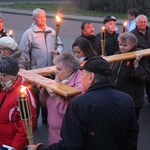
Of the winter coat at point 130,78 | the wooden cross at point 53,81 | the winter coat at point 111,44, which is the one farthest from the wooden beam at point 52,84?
the winter coat at point 111,44

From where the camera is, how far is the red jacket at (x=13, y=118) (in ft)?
13.0

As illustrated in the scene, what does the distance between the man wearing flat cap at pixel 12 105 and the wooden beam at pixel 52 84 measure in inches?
4.8

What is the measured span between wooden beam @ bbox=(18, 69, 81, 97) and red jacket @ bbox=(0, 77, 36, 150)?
111 mm

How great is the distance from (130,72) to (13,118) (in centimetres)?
195

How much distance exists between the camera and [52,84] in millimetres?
3734

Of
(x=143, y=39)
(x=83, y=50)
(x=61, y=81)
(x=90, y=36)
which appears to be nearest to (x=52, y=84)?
(x=61, y=81)

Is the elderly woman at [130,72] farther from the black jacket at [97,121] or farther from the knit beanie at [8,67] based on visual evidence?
A: the black jacket at [97,121]

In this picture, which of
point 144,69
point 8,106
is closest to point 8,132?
point 8,106

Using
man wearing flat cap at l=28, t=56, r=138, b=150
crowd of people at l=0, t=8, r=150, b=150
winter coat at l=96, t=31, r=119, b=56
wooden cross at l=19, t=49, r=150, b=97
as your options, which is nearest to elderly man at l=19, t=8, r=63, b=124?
crowd of people at l=0, t=8, r=150, b=150

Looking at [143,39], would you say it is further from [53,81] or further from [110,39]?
[53,81]

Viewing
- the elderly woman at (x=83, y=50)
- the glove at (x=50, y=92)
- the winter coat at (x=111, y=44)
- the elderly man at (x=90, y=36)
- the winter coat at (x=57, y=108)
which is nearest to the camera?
the glove at (x=50, y=92)

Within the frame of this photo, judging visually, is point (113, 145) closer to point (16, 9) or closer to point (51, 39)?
point (51, 39)

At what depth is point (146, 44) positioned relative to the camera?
24.9ft

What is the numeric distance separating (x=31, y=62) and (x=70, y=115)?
392 centimetres
